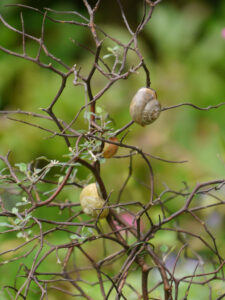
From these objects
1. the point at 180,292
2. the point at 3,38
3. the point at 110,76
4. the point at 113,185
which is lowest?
the point at 180,292

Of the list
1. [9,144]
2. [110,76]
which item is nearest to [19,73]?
[9,144]

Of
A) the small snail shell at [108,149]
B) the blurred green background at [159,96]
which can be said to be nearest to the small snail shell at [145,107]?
the small snail shell at [108,149]

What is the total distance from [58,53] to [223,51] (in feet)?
2.49

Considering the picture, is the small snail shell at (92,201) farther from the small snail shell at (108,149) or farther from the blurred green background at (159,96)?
the blurred green background at (159,96)

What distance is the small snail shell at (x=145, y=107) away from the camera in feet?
1.95

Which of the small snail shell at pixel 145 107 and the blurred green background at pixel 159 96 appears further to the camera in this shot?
the blurred green background at pixel 159 96

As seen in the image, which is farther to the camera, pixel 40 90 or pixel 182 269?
pixel 40 90

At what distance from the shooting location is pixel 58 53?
7.95 ft

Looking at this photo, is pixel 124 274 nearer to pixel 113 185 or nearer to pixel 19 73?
pixel 113 185

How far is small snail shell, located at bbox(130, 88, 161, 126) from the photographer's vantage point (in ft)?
1.95

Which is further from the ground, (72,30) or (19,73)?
(72,30)

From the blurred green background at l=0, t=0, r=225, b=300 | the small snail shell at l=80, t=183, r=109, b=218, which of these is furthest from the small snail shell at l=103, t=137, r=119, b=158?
the blurred green background at l=0, t=0, r=225, b=300

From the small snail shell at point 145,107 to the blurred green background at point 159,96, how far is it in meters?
0.80

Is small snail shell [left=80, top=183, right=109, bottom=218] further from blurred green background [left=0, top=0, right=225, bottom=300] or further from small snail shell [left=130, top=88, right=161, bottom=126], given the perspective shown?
blurred green background [left=0, top=0, right=225, bottom=300]
